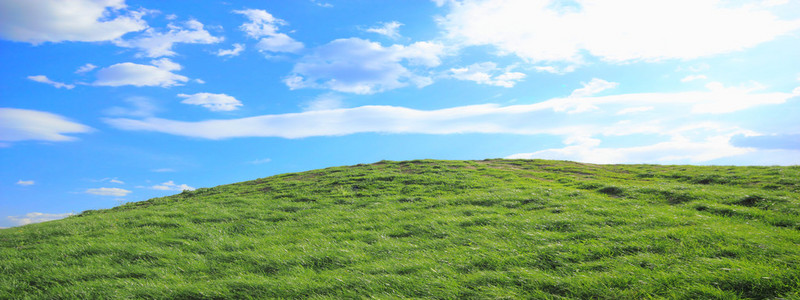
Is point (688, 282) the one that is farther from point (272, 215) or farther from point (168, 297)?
point (272, 215)

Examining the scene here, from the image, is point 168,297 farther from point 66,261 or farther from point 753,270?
point 753,270

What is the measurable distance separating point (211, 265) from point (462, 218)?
7.62m

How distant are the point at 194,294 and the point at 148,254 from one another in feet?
13.8

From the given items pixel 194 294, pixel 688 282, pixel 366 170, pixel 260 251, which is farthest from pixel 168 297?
pixel 366 170

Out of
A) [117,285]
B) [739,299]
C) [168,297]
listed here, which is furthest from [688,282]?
[117,285]

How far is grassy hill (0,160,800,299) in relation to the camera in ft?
25.2

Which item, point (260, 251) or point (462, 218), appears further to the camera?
point (462, 218)

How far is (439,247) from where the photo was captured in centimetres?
1056

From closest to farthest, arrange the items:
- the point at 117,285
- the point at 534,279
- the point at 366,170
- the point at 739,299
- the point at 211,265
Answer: the point at 739,299, the point at 534,279, the point at 117,285, the point at 211,265, the point at 366,170

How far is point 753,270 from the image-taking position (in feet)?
23.7

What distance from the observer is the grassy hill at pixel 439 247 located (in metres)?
7.67

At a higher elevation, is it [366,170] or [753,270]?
[366,170]

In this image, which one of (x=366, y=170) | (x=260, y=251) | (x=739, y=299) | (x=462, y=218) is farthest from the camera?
(x=366, y=170)

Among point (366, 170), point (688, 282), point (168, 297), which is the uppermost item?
point (366, 170)
